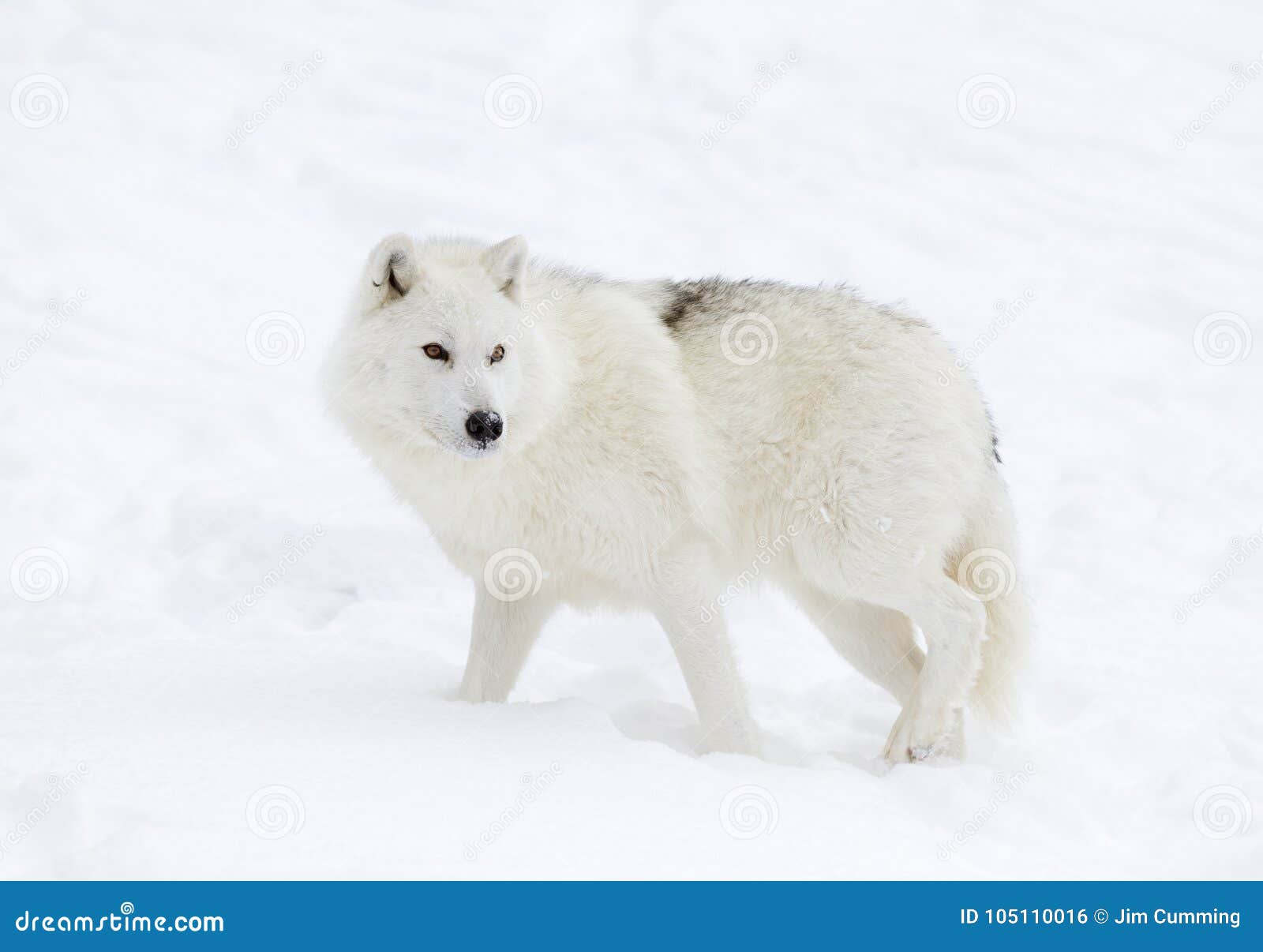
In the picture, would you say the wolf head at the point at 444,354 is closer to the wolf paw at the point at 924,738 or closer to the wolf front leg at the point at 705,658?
the wolf front leg at the point at 705,658

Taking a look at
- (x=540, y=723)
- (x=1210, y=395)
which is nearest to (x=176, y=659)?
(x=540, y=723)

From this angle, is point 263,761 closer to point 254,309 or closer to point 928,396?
point 928,396

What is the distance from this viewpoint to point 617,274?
1050 cm

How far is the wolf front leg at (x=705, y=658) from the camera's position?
4.80 meters

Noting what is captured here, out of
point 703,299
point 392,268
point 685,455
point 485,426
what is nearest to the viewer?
point 485,426

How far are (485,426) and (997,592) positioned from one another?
2.47m

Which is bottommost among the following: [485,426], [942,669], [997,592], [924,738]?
[924,738]

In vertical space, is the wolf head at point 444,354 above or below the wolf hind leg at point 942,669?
above

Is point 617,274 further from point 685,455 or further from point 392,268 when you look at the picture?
point 392,268

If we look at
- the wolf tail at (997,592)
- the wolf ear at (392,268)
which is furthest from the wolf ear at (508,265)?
the wolf tail at (997,592)

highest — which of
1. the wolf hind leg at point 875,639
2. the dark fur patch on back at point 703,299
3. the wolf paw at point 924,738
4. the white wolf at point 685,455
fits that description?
the dark fur patch on back at point 703,299

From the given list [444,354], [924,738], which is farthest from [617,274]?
[924,738]

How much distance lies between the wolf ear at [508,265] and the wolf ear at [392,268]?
0.93 ft

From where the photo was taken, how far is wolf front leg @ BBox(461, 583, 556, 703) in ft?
17.0
